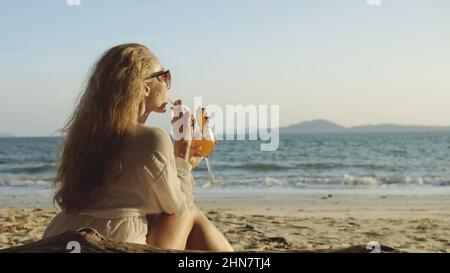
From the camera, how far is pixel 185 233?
103 inches

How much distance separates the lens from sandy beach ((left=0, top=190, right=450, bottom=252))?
606cm

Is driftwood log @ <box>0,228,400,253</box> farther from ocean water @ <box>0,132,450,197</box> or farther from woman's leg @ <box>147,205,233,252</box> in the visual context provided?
ocean water @ <box>0,132,450,197</box>

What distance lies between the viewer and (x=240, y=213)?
853 cm

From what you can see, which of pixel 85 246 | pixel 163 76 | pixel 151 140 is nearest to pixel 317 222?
pixel 163 76

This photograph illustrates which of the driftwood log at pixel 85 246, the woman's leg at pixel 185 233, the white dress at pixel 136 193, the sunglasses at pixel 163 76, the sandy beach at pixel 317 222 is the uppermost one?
the sunglasses at pixel 163 76

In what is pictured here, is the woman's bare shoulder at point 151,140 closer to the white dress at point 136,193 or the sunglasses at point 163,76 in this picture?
the white dress at point 136,193

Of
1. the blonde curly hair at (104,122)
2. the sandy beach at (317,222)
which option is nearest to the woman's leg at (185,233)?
the blonde curly hair at (104,122)

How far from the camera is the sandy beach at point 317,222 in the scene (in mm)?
6059

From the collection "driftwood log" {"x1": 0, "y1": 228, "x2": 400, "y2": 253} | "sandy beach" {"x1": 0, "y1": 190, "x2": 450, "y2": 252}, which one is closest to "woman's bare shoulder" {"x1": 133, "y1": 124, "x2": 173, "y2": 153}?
"driftwood log" {"x1": 0, "y1": 228, "x2": 400, "y2": 253}

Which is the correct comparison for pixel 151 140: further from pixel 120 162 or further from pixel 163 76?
pixel 163 76

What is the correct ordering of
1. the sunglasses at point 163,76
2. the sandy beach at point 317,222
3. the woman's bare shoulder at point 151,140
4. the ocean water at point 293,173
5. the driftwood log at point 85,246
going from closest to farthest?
1. the driftwood log at point 85,246
2. the woman's bare shoulder at point 151,140
3. the sunglasses at point 163,76
4. the sandy beach at point 317,222
5. the ocean water at point 293,173

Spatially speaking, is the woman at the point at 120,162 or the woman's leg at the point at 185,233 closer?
the woman at the point at 120,162
